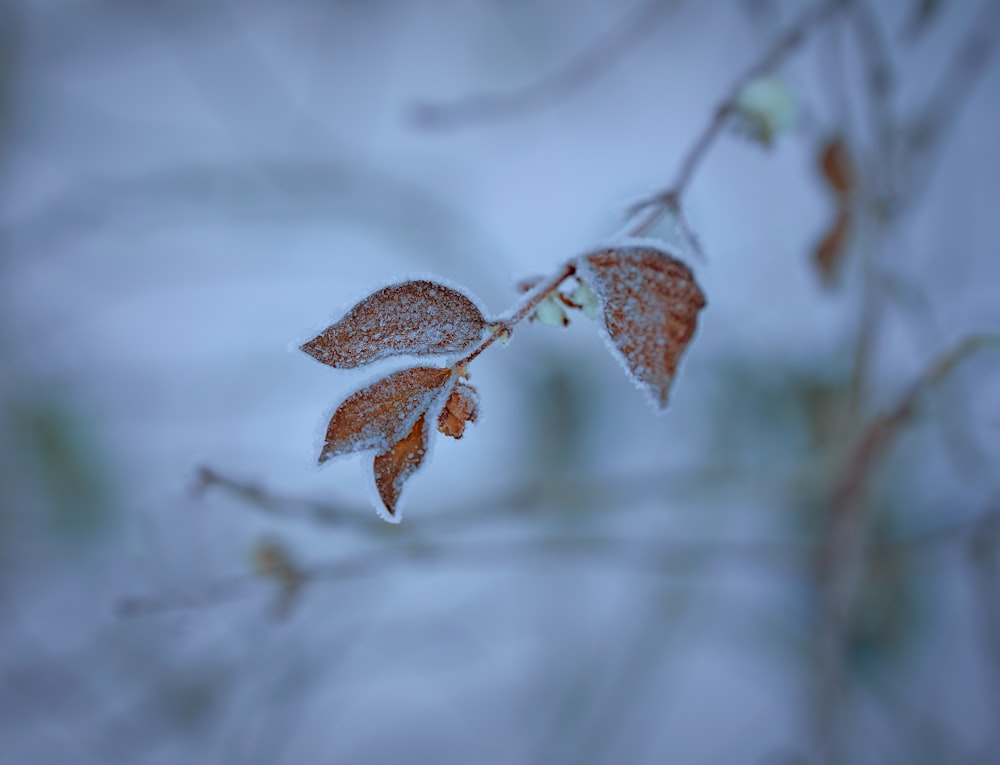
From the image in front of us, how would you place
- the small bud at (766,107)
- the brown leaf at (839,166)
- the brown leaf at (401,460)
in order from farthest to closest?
the brown leaf at (839,166) < the small bud at (766,107) < the brown leaf at (401,460)

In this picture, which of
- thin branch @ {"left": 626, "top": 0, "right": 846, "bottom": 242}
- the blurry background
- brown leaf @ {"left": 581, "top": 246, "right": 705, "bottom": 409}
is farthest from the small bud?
the blurry background

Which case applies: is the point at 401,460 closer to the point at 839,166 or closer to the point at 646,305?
the point at 646,305

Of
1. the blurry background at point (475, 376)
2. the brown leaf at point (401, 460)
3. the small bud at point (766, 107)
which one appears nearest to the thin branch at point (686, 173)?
the small bud at point (766, 107)

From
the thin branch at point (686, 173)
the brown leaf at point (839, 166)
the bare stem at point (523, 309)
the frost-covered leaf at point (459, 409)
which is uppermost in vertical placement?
the brown leaf at point (839, 166)

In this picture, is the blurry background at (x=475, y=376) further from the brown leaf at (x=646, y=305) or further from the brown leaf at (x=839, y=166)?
the brown leaf at (x=646, y=305)

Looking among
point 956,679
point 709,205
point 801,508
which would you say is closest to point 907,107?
point 709,205

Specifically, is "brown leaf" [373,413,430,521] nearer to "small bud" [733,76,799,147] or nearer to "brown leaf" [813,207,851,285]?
"small bud" [733,76,799,147]

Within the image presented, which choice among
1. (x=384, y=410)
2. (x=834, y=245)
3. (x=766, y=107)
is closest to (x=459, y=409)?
(x=384, y=410)
